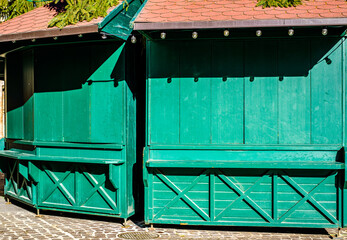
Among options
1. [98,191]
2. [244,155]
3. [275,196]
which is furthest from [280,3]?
[98,191]

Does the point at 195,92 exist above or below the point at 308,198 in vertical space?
above

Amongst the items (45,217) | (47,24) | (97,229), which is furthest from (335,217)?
(47,24)

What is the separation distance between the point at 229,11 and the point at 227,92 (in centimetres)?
134

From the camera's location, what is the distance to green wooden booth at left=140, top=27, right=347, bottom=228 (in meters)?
6.87

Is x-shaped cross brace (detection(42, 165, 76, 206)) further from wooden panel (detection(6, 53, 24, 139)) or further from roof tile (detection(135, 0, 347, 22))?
Answer: roof tile (detection(135, 0, 347, 22))

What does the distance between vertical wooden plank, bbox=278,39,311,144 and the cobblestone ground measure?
1597mm

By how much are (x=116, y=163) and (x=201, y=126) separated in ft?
5.43

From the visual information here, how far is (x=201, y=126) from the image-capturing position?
716 centimetres

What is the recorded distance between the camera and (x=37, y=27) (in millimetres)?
7832

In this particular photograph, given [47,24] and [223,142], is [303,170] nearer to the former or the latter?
[223,142]

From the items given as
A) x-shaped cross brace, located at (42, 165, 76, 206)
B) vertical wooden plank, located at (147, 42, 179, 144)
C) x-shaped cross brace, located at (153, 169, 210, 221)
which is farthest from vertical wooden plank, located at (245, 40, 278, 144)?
x-shaped cross brace, located at (42, 165, 76, 206)

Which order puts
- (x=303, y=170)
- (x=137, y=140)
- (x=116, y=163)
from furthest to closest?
1. (x=137, y=140)
2. (x=116, y=163)
3. (x=303, y=170)

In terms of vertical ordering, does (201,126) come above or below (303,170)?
above

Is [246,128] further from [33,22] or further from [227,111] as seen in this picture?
[33,22]
